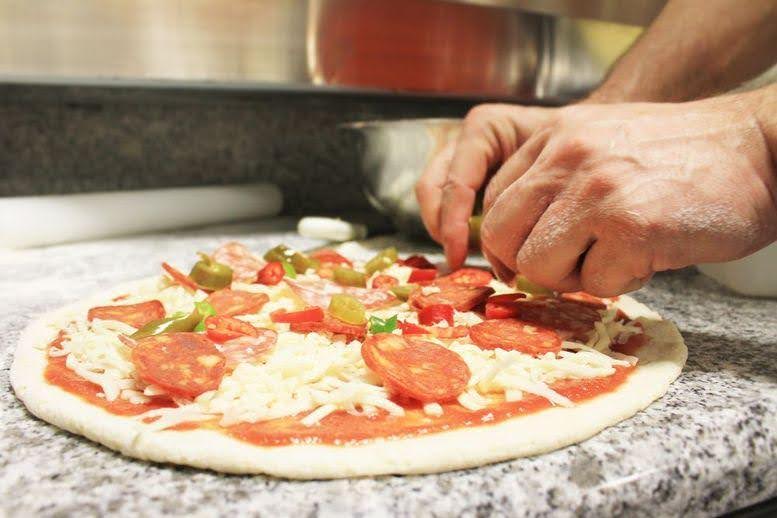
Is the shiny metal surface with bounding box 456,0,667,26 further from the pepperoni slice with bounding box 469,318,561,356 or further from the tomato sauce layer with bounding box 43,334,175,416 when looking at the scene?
the tomato sauce layer with bounding box 43,334,175,416

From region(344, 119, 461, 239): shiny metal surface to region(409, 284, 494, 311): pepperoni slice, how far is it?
63 cm

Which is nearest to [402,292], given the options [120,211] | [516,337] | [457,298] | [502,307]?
[457,298]

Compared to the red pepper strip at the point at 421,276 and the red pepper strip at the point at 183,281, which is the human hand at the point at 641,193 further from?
the red pepper strip at the point at 183,281

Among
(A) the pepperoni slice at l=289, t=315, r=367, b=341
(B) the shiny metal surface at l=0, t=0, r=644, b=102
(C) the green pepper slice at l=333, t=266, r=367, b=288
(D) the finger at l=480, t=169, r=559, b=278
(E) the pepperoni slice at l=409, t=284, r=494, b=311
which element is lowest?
(C) the green pepper slice at l=333, t=266, r=367, b=288

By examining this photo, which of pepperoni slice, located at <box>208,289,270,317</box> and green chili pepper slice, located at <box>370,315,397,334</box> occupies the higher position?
green chili pepper slice, located at <box>370,315,397,334</box>

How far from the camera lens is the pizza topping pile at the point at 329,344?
0.89m

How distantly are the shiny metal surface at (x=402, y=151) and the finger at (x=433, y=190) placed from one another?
0.23 metres

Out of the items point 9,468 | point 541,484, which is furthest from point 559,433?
point 9,468

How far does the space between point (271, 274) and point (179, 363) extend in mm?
533

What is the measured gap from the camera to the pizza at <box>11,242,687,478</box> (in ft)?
2.60

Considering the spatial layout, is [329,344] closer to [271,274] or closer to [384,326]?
[384,326]

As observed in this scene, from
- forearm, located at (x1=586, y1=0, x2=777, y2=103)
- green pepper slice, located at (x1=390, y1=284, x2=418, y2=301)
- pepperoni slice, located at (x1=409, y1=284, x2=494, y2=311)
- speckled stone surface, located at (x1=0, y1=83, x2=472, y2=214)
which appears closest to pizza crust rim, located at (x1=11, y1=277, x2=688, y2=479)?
pepperoni slice, located at (x1=409, y1=284, x2=494, y2=311)

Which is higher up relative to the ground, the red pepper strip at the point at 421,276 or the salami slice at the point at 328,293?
the salami slice at the point at 328,293

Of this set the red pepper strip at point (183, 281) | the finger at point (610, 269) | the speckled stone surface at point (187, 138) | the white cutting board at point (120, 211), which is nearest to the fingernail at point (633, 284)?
the finger at point (610, 269)
